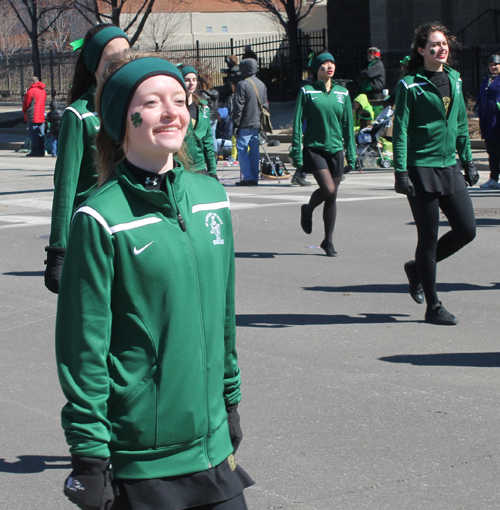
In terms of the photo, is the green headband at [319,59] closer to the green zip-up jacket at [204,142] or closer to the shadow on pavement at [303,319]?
the green zip-up jacket at [204,142]

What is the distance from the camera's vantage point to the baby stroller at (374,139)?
16891 mm

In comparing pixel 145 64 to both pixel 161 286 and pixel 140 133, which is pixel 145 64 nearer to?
pixel 140 133

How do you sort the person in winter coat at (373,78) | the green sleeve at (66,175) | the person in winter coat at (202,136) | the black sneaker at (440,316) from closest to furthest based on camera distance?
the green sleeve at (66,175) < the black sneaker at (440,316) < the person in winter coat at (202,136) < the person in winter coat at (373,78)

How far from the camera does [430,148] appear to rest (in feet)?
20.3

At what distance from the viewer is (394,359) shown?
18.3 ft

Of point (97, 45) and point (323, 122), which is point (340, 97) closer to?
point (323, 122)

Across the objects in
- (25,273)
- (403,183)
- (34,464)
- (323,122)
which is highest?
(323,122)

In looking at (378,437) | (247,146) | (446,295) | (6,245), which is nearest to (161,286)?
(378,437)

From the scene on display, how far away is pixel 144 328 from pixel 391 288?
5591mm

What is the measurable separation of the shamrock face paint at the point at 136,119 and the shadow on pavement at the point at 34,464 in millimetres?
2305

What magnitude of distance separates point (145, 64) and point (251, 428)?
2.58 metres

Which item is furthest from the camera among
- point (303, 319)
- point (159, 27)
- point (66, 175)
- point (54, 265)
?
point (159, 27)

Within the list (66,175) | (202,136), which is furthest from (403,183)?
(202,136)

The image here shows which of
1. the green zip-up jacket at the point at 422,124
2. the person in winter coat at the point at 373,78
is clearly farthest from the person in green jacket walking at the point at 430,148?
the person in winter coat at the point at 373,78
